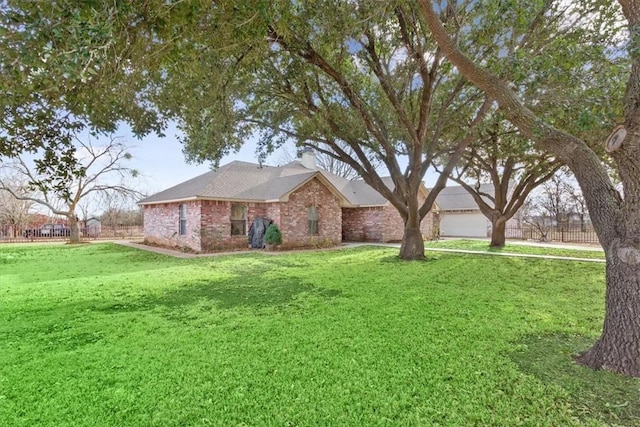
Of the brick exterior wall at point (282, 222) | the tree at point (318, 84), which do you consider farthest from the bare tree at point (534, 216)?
the tree at point (318, 84)

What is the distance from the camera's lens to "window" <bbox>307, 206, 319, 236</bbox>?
17922mm

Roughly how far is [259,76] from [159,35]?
18.9ft

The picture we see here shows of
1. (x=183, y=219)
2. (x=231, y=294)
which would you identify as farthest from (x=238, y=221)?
(x=231, y=294)

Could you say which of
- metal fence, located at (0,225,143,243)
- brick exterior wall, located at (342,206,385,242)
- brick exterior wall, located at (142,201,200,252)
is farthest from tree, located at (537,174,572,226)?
metal fence, located at (0,225,143,243)

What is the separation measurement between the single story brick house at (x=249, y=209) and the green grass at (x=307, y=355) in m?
7.50

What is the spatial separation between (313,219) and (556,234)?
18.1 meters

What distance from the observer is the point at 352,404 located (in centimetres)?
291

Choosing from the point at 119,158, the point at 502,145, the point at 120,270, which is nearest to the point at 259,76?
the point at 120,270

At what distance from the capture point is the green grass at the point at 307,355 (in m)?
2.81

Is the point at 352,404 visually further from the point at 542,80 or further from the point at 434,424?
the point at 542,80

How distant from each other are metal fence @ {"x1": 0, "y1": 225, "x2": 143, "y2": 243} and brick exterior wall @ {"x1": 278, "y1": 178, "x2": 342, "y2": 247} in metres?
17.1

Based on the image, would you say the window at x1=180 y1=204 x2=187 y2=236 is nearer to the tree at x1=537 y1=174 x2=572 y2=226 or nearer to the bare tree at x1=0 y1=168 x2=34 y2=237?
the bare tree at x1=0 y1=168 x2=34 y2=237

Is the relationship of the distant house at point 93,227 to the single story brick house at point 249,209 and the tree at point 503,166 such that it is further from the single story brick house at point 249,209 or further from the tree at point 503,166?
the tree at point 503,166

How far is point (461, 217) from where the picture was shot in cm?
2806
